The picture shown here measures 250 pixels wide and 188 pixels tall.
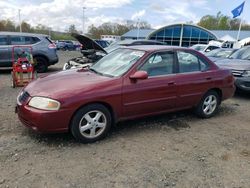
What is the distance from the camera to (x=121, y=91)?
14.3ft

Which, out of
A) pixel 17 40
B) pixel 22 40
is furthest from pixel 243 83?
pixel 17 40

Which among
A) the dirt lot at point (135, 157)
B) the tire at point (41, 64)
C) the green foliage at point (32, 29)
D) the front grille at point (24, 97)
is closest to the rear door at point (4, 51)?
the tire at point (41, 64)

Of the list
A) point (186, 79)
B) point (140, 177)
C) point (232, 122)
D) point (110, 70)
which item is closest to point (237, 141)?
point (232, 122)

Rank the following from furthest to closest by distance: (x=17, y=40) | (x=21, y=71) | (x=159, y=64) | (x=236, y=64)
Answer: (x=17, y=40) < (x=21, y=71) < (x=236, y=64) < (x=159, y=64)

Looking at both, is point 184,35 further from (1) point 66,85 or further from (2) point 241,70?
(1) point 66,85

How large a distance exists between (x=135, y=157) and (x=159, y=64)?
6.16 ft

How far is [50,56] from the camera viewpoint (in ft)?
38.0

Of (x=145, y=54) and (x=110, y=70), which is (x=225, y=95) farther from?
(x=110, y=70)

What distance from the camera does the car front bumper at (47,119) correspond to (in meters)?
3.84

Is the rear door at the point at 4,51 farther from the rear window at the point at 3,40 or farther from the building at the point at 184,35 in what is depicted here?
the building at the point at 184,35

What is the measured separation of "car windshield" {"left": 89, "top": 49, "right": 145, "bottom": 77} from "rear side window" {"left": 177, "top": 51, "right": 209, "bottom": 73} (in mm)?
859

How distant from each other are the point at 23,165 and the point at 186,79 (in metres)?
3.26

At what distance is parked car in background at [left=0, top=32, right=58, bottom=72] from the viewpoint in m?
10.8

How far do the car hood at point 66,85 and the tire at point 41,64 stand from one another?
7060 mm
